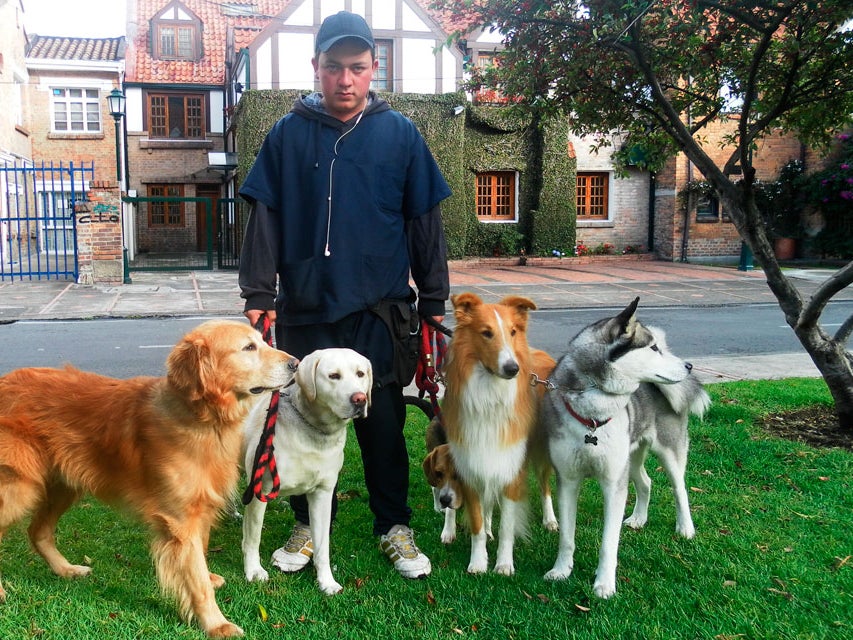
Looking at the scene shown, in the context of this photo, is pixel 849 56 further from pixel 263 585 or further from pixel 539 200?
pixel 539 200

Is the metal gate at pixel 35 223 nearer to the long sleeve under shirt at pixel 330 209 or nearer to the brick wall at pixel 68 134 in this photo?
the brick wall at pixel 68 134

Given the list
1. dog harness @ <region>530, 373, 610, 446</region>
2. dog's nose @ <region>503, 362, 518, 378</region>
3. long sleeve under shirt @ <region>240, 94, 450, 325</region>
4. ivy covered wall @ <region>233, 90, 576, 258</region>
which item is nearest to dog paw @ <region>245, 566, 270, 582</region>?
long sleeve under shirt @ <region>240, 94, 450, 325</region>

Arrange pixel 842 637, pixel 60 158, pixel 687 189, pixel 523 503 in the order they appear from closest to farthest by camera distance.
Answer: pixel 842 637 < pixel 523 503 < pixel 687 189 < pixel 60 158

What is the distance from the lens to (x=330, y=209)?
3.80 m

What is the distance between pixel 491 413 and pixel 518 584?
88cm

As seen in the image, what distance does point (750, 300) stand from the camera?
1644 centimetres

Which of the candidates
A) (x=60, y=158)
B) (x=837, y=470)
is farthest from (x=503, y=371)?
(x=60, y=158)

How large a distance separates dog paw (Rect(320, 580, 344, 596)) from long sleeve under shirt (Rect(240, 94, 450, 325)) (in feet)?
4.33

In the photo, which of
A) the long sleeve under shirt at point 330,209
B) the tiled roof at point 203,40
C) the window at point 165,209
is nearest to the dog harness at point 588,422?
the long sleeve under shirt at point 330,209

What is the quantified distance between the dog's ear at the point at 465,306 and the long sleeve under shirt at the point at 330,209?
414 millimetres

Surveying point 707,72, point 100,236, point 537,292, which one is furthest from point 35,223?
point 707,72

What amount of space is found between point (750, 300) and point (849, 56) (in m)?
11.1

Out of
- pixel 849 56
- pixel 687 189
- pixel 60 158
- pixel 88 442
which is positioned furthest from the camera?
pixel 60 158

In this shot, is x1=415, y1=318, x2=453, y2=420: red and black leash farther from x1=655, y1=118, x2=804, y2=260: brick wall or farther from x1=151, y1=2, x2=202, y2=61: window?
x1=151, y1=2, x2=202, y2=61: window
